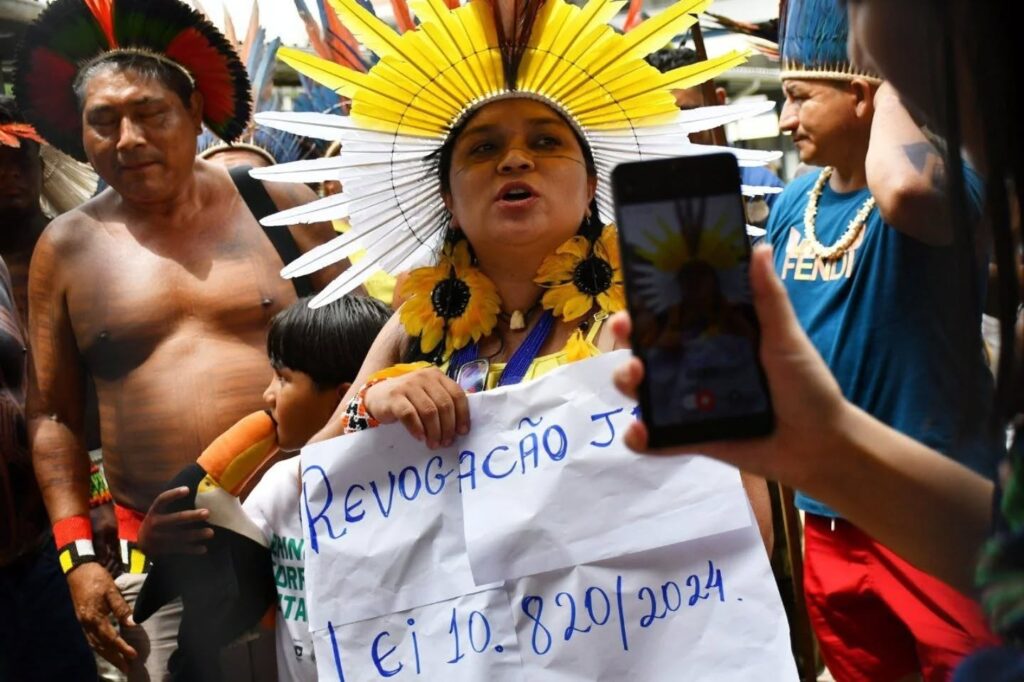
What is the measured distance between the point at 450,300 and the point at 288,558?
555 millimetres

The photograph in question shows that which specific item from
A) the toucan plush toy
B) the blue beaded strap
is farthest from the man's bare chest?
the blue beaded strap

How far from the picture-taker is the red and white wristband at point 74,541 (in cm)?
306

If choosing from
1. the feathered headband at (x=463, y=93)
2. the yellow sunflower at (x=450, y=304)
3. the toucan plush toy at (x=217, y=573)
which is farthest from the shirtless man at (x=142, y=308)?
the yellow sunflower at (x=450, y=304)

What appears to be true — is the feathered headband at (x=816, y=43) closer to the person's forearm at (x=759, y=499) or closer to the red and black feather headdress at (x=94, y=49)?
the person's forearm at (x=759, y=499)

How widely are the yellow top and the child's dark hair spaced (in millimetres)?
570

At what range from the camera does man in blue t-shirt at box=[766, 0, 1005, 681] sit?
2.36 m

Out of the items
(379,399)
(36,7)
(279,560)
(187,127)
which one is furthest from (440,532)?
(36,7)

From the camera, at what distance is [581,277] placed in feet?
6.70

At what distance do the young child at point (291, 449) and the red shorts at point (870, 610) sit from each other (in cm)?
113

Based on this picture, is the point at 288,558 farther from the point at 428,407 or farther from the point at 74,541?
the point at 74,541

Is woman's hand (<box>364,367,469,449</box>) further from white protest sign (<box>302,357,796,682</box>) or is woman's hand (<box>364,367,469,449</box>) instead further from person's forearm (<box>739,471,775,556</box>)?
person's forearm (<box>739,471,775,556</box>)

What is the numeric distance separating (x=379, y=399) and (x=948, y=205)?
1.04 metres

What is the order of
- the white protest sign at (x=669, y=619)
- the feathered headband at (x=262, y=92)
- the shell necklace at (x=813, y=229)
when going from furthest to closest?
1. the feathered headband at (x=262, y=92)
2. the shell necklace at (x=813, y=229)
3. the white protest sign at (x=669, y=619)

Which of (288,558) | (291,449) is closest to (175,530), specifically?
(288,558)
